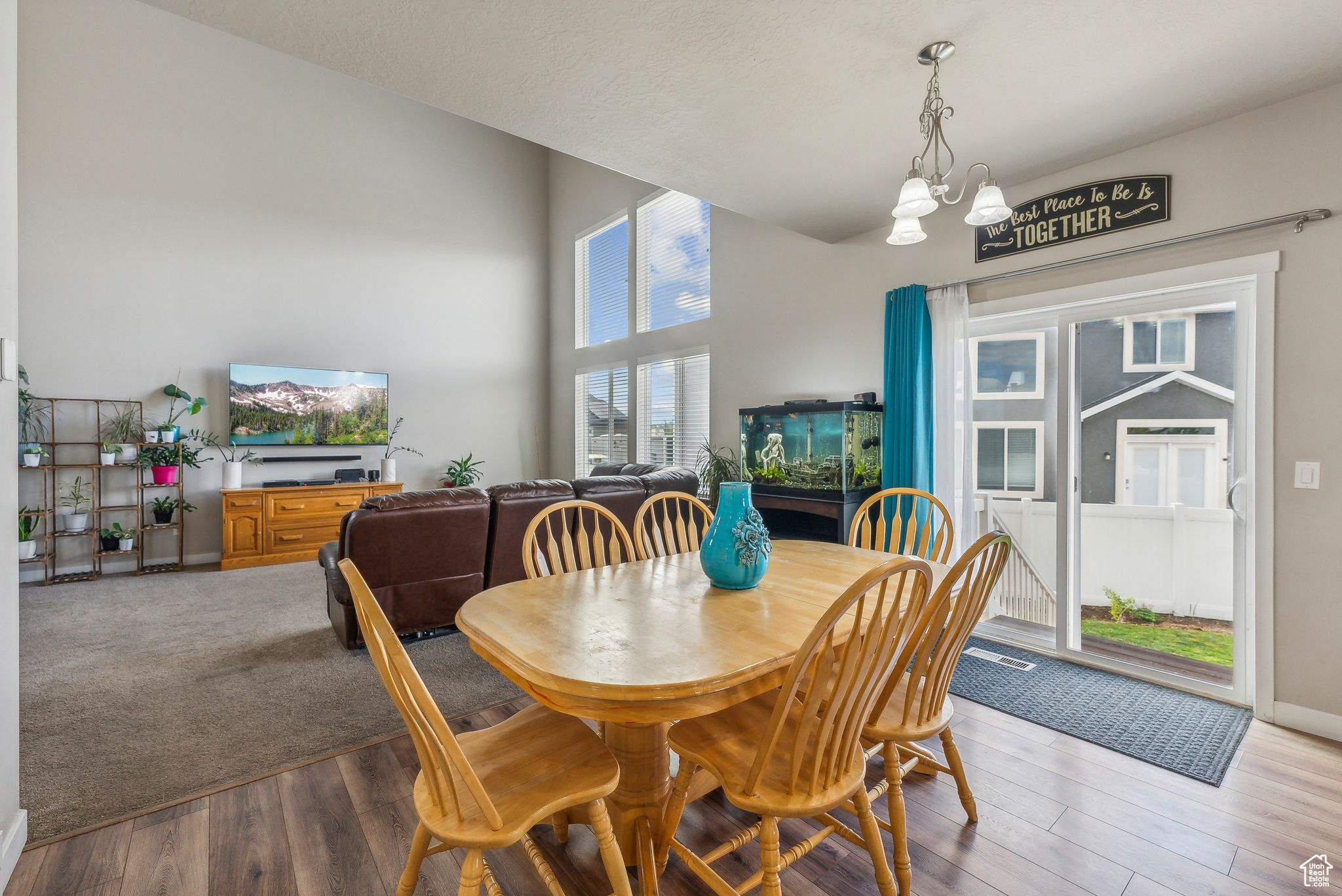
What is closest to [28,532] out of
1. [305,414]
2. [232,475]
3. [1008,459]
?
[232,475]

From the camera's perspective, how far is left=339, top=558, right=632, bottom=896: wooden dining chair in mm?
1066

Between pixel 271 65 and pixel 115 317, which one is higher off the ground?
pixel 271 65

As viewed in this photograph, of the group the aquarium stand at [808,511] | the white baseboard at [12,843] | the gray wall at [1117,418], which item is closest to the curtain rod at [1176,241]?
the gray wall at [1117,418]

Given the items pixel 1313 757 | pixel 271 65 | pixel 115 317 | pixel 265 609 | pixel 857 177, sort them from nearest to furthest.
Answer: pixel 1313 757
pixel 857 177
pixel 265 609
pixel 115 317
pixel 271 65

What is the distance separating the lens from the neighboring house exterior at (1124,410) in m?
2.69

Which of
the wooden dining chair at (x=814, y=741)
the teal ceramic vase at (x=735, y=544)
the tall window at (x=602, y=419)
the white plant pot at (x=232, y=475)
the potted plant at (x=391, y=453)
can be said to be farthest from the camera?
the tall window at (x=602, y=419)

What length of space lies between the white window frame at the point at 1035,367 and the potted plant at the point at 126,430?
Answer: 6.35 metres

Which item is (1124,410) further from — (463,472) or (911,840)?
(463,472)

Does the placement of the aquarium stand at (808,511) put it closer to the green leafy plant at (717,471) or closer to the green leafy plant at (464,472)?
the green leafy plant at (717,471)

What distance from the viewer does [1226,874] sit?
1.56 m

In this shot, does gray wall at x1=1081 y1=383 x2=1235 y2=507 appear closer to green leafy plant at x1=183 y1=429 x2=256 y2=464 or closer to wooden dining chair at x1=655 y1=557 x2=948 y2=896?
wooden dining chair at x1=655 y1=557 x2=948 y2=896

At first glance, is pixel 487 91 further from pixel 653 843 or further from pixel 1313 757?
pixel 1313 757

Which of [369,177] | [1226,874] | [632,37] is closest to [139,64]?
[369,177]

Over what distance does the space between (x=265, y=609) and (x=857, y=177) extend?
446 centimetres
